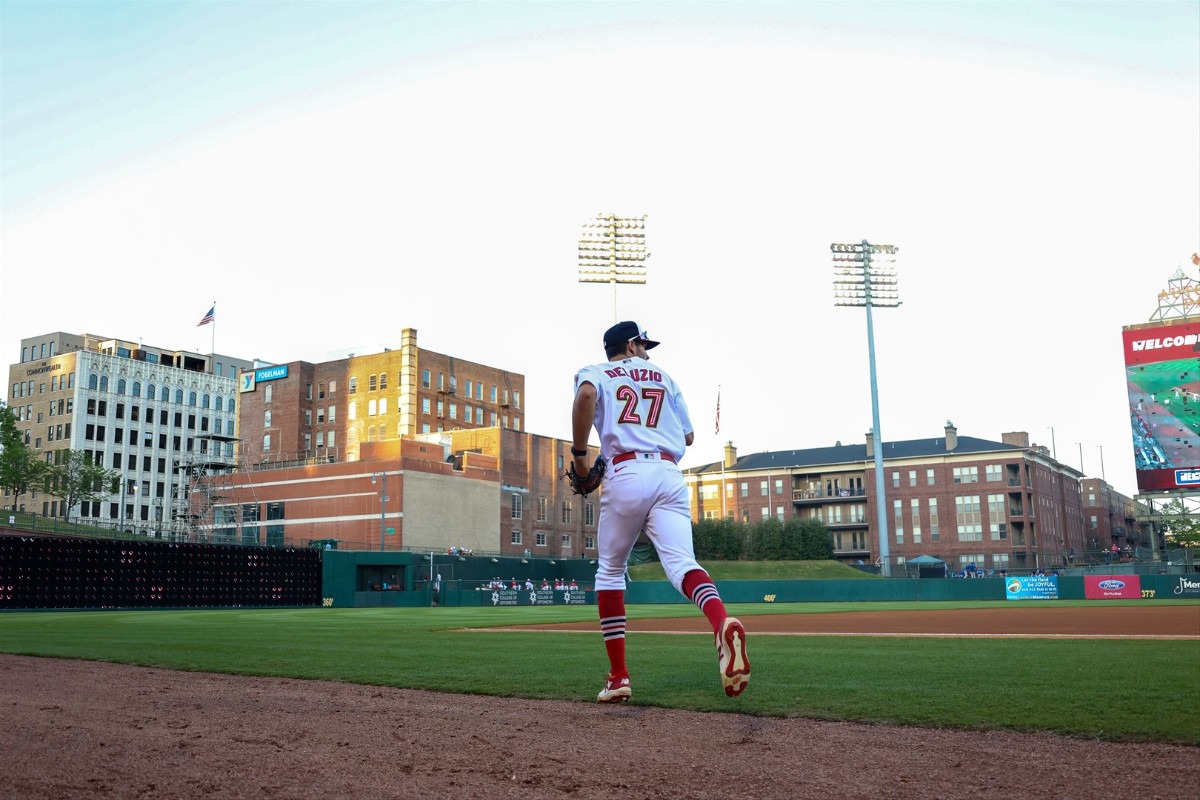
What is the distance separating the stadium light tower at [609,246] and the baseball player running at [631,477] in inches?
1390

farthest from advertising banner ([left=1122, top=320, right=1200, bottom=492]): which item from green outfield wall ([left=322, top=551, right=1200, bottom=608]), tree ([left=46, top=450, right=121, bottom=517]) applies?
tree ([left=46, top=450, right=121, bottom=517])

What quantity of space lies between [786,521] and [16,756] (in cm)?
8610

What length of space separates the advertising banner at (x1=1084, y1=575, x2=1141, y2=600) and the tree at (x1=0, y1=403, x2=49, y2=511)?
63511 mm

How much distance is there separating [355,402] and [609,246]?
177 ft

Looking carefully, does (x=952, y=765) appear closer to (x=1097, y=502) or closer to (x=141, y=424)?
(x=141, y=424)

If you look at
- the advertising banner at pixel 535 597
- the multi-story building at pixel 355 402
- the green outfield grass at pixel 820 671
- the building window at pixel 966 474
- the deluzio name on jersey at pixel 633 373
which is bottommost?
the advertising banner at pixel 535 597

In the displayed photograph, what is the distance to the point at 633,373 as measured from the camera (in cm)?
656

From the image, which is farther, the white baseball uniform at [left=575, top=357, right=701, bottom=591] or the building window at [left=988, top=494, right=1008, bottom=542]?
the building window at [left=988, top=494, right=1008, bottom=542]

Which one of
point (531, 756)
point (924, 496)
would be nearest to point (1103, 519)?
point (924, 496)

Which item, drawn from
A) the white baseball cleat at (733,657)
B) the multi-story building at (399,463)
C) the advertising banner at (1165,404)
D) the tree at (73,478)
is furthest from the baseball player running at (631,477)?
the tree at (73,478)

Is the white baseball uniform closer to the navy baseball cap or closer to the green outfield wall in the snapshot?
the navy baseball cap

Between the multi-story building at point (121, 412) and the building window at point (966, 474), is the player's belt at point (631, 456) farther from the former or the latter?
the multi-story building at point (121, 412)

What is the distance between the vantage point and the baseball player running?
6.24m

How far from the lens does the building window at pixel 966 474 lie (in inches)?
3334
